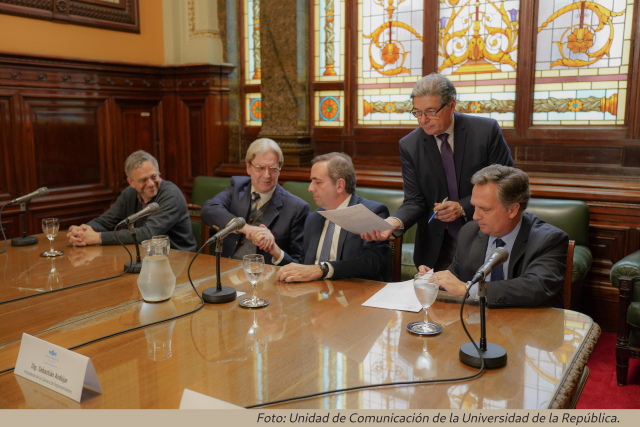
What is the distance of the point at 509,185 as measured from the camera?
6.73ft

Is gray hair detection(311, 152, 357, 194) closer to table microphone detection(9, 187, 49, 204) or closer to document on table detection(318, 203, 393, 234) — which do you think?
document on table detection(318, 203, 393, 234)

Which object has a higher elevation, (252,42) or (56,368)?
(252,42)

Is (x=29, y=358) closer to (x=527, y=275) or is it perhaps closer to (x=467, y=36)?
(x=527, y=275)

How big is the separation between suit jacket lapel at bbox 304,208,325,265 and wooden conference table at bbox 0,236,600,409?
0.40 meters

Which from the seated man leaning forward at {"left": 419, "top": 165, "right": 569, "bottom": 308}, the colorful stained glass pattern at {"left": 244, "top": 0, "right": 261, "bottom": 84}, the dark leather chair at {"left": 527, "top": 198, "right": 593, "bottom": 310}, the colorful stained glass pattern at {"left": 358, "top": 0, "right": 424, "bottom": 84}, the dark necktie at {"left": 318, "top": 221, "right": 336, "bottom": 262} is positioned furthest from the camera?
the colorful stained glass pattern at {"left": 244, "top": 0, "right": 261, "bottom": 84}

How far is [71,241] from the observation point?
2.94 m

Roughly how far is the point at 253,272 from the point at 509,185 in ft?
3.23

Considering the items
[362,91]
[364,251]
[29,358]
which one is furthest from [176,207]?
[362,91]

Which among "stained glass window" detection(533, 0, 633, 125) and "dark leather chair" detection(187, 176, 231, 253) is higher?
"stained glass window" detection(533, 0, 633, 125)

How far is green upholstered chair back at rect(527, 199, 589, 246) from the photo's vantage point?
3.69 metres

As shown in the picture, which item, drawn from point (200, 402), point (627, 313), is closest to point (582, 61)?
point (627, 313)

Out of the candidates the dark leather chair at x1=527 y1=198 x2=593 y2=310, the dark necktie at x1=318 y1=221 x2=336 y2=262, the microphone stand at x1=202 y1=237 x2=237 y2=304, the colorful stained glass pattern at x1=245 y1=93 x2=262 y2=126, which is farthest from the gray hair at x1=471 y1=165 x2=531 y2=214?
the colorful stained glass pattern at x1=245 y1=93 x2=262 y2=126

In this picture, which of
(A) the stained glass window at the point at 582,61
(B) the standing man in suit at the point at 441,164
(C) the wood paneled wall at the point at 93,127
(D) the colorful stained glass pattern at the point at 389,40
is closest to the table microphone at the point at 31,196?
(C) the wood paneled wall at the point at 93,127

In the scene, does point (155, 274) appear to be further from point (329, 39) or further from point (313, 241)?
point (329, 39)
